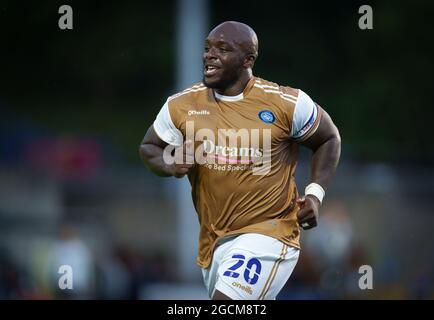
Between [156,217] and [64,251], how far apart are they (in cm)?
812

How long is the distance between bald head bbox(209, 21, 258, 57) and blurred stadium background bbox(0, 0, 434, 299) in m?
7.98

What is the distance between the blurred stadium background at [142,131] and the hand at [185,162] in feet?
26.3

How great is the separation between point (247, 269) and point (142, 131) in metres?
27.6

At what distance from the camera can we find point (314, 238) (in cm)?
2089

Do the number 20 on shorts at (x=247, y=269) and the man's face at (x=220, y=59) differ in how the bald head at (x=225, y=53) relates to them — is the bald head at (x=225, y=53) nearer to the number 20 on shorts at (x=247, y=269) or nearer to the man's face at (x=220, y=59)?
the man's face at (x=220, y=59)

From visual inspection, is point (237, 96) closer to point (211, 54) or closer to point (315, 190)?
point (211, 54)

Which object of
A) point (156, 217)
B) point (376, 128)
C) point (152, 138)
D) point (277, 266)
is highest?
point (152, 138)

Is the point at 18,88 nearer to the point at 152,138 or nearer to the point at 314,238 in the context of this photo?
the point at 314,238

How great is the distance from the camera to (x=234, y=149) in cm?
888

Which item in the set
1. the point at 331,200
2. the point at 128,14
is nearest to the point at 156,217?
the point at 331,200

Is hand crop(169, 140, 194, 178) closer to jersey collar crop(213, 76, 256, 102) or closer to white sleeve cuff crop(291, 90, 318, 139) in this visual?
jersey collar crop(213, 76, 256, 102)

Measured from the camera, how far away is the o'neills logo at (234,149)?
888 centimetres

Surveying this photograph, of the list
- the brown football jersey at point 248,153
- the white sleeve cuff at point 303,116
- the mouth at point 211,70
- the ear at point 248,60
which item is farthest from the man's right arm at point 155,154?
the white sleeve cuff at point 303,116

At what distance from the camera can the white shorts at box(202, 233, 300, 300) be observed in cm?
865
